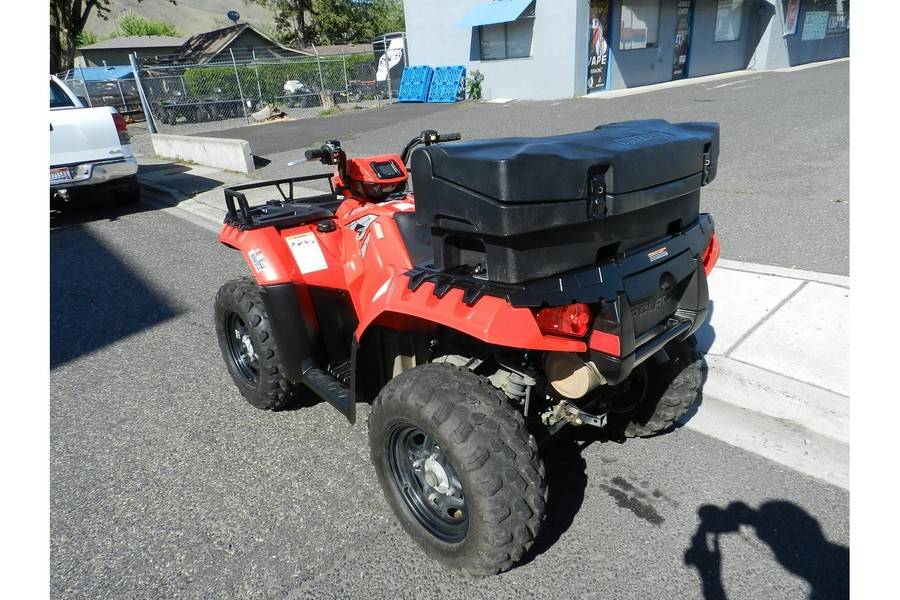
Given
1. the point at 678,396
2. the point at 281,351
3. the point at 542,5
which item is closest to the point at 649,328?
the point at 678,396

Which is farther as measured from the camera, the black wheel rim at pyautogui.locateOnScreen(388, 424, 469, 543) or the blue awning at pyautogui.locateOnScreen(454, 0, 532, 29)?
the blue awning at pyautogui.locateOnScreen(454, 0, 532, 29)

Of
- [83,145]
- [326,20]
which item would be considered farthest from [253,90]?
[326,20]

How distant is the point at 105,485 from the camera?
274 centimetres

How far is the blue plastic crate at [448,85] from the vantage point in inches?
765

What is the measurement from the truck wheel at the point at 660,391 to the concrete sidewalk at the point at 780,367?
405 mm

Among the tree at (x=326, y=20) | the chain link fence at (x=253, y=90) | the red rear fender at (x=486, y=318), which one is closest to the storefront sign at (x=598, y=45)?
the chain link fence at (x=253, y=90)

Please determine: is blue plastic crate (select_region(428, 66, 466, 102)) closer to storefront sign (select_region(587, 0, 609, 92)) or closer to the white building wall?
the white building wall

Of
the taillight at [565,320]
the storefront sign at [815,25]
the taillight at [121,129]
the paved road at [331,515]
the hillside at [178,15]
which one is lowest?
the paved road at [331,515]

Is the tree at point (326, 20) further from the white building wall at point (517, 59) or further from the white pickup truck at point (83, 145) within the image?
the white pickup truck at point (83, 145)

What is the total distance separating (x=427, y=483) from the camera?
223 cm

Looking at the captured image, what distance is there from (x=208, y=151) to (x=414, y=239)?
10.5 meters

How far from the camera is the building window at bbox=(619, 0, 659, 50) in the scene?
59.0ft

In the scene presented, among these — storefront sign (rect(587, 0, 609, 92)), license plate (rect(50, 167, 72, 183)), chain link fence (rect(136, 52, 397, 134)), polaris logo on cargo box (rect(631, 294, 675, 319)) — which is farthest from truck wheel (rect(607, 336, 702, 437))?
chain link fence (rect(136, 52, 397, 134))

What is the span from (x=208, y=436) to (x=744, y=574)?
8.64 feet
